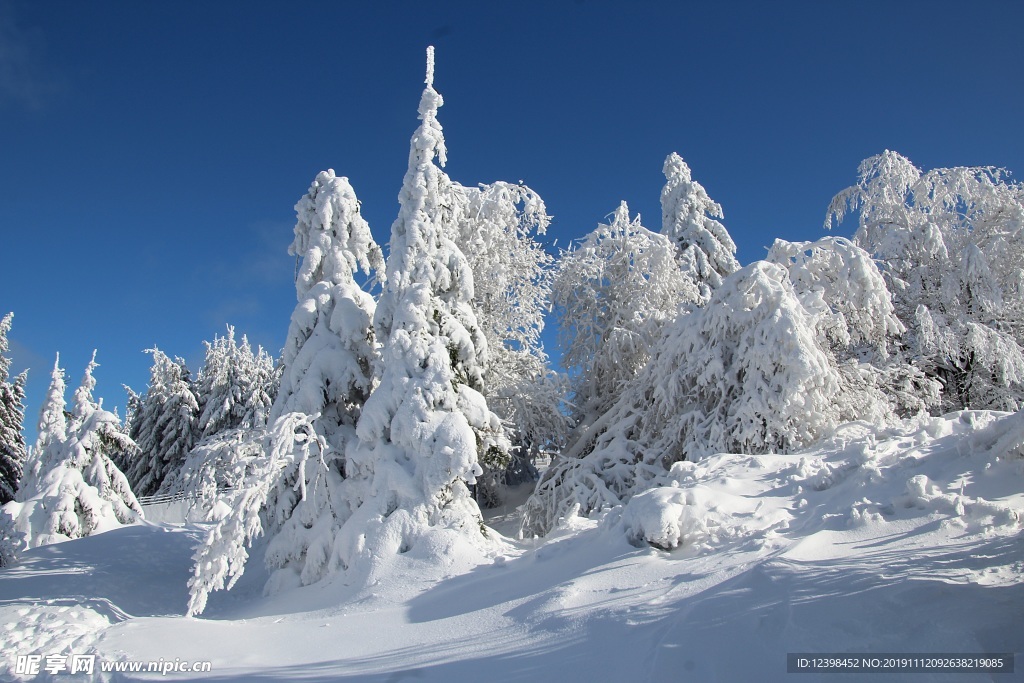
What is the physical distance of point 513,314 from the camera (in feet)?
61.1

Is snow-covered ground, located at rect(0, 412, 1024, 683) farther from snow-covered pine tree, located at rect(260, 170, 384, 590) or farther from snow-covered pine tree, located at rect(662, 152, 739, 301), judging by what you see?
snow-covered pine tree, located at rect(662, 152, 739, 301)

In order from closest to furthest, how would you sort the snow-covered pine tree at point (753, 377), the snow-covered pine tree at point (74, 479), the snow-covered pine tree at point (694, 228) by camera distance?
the snow-covered pine tree at point (753, 377) → the snow-covered pine tree at point (74, 479) → the snow-covered pine tree at point (694, 228)

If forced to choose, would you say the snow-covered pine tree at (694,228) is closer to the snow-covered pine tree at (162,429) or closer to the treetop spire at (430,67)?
the treetop spire at (430,67)

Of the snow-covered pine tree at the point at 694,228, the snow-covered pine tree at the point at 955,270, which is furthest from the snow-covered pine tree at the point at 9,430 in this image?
the snow-covered pine tree at the point at 955,270

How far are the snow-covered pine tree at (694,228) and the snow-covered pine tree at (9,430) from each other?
25189 millimetres

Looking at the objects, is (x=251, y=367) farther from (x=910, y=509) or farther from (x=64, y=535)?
(x=910, y=509)

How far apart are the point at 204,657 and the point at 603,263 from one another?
14.0 meters

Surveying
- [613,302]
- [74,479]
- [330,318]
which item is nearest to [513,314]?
[613,302]

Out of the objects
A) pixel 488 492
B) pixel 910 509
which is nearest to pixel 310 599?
pixel 488 492

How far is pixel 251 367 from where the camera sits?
3350 centimetres

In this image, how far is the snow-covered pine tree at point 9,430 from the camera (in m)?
21.7

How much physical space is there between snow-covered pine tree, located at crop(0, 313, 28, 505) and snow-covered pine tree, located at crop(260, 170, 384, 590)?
52.6 feet

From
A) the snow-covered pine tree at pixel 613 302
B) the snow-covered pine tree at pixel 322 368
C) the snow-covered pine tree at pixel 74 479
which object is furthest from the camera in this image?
the snow-covered pine tree at pixel 613 302

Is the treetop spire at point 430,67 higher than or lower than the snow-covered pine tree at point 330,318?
higher
